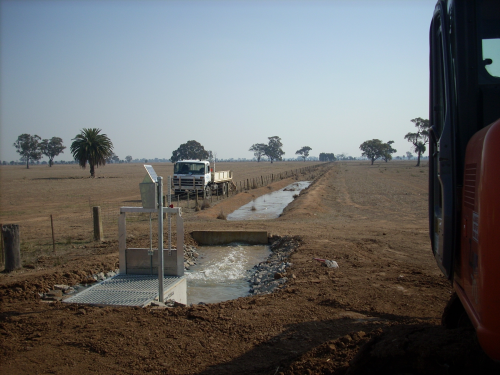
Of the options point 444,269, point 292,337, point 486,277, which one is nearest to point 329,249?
point 292,337

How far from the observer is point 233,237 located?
1425 cm

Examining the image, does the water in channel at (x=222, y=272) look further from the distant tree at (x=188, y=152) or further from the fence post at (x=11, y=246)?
the distant tree at (x=188, y=152)

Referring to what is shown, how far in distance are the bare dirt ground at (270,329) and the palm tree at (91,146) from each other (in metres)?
49.2

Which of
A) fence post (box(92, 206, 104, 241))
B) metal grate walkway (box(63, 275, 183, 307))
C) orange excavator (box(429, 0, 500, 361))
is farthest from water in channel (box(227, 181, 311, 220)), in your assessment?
orange excavator (box(429, 0, 500, 361))

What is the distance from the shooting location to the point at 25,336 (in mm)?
5445

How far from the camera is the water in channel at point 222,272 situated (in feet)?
30.5

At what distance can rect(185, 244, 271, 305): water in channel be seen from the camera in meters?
9.28

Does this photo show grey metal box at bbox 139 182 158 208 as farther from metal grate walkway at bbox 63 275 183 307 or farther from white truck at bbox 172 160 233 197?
white truck at bbox 172 160 233 197

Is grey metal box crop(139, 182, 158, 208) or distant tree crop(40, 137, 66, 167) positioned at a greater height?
distant tree crop(40, 137, 66, 167)

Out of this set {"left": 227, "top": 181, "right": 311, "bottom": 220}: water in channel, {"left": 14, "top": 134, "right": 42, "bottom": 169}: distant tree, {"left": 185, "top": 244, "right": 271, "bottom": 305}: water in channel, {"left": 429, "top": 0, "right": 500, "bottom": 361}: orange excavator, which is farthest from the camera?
{"left": 14, "top": 134, "right": 42, "bottom": 169}: distant tree

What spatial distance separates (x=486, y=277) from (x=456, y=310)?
173 cm

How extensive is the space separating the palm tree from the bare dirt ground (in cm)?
4920

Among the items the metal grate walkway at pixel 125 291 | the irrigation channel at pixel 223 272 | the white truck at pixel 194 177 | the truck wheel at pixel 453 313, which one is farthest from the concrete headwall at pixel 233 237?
the white truck at pixel 194 177

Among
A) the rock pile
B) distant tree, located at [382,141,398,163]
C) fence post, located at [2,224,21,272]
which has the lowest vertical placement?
the rock pile
